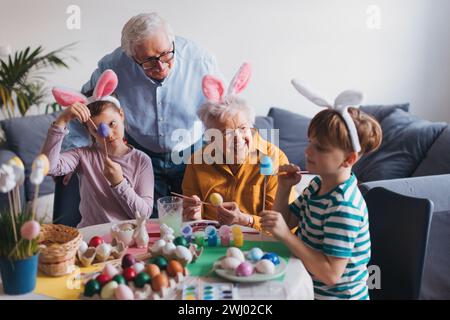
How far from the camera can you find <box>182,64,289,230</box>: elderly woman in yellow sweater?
199cm

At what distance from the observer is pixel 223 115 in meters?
2.01

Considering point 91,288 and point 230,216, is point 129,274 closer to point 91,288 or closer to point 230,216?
point 91,288

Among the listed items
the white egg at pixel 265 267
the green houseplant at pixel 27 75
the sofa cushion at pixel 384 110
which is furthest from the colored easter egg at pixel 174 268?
the sofa cushion at pixel 384 110

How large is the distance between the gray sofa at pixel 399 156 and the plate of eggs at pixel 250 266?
1058mm

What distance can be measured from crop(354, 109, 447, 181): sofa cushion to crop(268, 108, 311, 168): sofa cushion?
50cm

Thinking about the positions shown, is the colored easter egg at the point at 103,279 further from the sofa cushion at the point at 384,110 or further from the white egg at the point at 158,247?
the sofa cushion at the point at 384,110

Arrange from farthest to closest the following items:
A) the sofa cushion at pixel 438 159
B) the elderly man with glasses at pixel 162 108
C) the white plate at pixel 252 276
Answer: the sofa cushion at pixel 438 159 → the elderly man with glasses at pixel 162 108 → the white plate at pixel 252 276

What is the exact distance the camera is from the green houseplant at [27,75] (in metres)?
3.55

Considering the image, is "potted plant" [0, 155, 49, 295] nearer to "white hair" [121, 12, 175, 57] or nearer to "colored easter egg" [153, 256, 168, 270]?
"colored easter egg" [153, 256, 168, 270]

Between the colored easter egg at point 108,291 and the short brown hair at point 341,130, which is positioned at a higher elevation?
the short brown hair at point 341,130

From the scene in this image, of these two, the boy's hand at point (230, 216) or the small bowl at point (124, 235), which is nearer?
the small bowl at point (124, 235)

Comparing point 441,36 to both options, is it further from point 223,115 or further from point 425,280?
point 223,115

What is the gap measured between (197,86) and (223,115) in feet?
1.80

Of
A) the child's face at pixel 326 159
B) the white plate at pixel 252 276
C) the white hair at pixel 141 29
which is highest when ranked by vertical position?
the white hair at pixel 141 29
